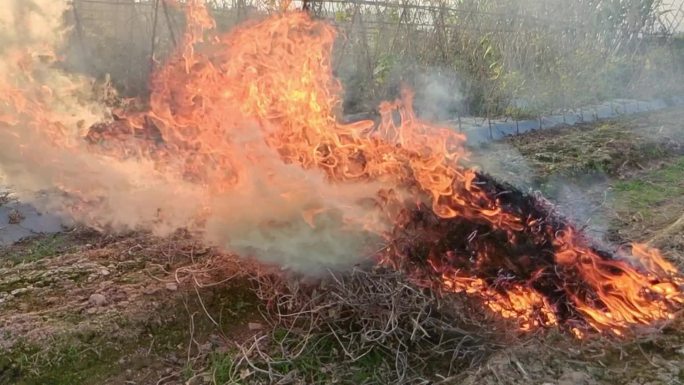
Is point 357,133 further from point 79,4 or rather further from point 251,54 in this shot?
point 79,4

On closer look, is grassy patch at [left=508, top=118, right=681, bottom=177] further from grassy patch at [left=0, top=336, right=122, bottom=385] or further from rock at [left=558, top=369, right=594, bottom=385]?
grassy patch at [left=0, top=336, right=122, bottom=385]

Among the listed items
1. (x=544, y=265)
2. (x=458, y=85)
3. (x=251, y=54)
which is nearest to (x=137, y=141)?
(x=251, y=54)

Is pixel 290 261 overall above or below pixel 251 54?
below

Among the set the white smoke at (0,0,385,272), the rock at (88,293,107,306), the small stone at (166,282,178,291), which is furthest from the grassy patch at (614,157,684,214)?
the rock at (88,293,107,306)

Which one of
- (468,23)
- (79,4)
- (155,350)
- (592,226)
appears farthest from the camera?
(468,23)

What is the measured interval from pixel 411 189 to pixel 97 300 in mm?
2680

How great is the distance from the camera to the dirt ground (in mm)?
3396

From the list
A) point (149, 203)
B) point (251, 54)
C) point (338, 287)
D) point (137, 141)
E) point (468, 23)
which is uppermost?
point (468, 23)

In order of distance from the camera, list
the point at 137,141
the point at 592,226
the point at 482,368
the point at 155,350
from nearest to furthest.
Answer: the point at 482,368 < the point at 155,350 < the point at 592,226 < the point at 137,141

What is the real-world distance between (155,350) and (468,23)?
971 cm

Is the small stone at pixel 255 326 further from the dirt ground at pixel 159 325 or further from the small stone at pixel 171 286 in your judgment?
the small stone at pixel 171 286

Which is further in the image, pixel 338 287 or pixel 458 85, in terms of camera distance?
pixel 458 85

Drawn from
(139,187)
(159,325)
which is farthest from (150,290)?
(139,187)

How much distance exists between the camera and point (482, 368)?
11.2 ft
